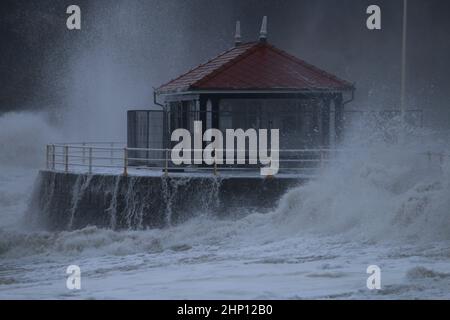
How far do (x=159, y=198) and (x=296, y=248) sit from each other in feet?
17.7

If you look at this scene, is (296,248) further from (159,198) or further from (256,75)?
(256,75)

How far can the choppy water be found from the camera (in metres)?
15.8

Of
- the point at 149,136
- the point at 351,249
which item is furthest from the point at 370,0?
the point at 351,249

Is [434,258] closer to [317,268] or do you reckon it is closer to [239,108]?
[317,268]

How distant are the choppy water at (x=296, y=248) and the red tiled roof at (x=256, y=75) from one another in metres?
2.03

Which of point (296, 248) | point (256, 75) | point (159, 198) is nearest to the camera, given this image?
point (296, 248)

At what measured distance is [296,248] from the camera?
19219mm

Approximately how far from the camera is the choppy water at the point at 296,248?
51.7 ft

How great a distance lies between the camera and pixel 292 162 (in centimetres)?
2609

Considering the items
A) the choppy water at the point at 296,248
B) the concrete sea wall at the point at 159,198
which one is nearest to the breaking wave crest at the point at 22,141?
the choppy water at the point at 296,248

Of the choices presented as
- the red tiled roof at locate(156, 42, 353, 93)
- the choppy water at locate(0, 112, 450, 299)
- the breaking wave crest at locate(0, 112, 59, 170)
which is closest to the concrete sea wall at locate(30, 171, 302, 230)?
the choppy water at locate(0, 112, 450, 299)

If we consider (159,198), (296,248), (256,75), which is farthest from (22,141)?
(296,248)

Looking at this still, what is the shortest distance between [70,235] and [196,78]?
16.8 ft

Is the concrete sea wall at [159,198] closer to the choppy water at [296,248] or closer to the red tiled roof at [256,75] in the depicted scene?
the choppy water at [296,248]
